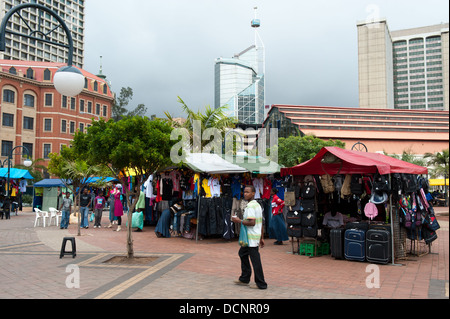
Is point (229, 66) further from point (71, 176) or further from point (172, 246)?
point (172, 246)

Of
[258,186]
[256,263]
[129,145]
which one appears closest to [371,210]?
[256,263]

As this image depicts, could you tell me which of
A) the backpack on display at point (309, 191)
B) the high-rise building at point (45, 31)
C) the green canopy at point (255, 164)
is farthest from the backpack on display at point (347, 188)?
the high-rise building at point (45, 31)

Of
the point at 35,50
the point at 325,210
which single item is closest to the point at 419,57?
the point at 35,50

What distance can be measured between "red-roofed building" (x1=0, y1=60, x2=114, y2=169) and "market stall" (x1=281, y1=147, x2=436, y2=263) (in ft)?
150

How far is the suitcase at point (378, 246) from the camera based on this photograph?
867 centimetres

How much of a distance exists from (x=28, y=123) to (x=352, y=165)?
54.4m

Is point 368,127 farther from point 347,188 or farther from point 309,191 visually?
point 309,191

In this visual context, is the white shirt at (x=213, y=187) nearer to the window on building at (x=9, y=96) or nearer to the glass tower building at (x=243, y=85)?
the window on building at (x=9, y=96)

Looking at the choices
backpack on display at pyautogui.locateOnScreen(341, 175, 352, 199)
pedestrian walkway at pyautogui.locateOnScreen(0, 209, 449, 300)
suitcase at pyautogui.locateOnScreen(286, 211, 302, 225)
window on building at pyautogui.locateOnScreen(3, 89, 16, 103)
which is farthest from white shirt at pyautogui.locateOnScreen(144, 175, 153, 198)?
window on building at pyautogui.locateOnScreen(3, 89, 16, 103)

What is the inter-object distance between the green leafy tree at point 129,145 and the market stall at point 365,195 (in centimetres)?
361

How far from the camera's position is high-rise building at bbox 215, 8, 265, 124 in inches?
4840

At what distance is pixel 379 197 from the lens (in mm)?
9094

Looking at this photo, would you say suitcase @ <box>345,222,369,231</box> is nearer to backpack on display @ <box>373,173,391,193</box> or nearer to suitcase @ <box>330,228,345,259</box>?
suitcase @ <box>330,228,345,259</box>
